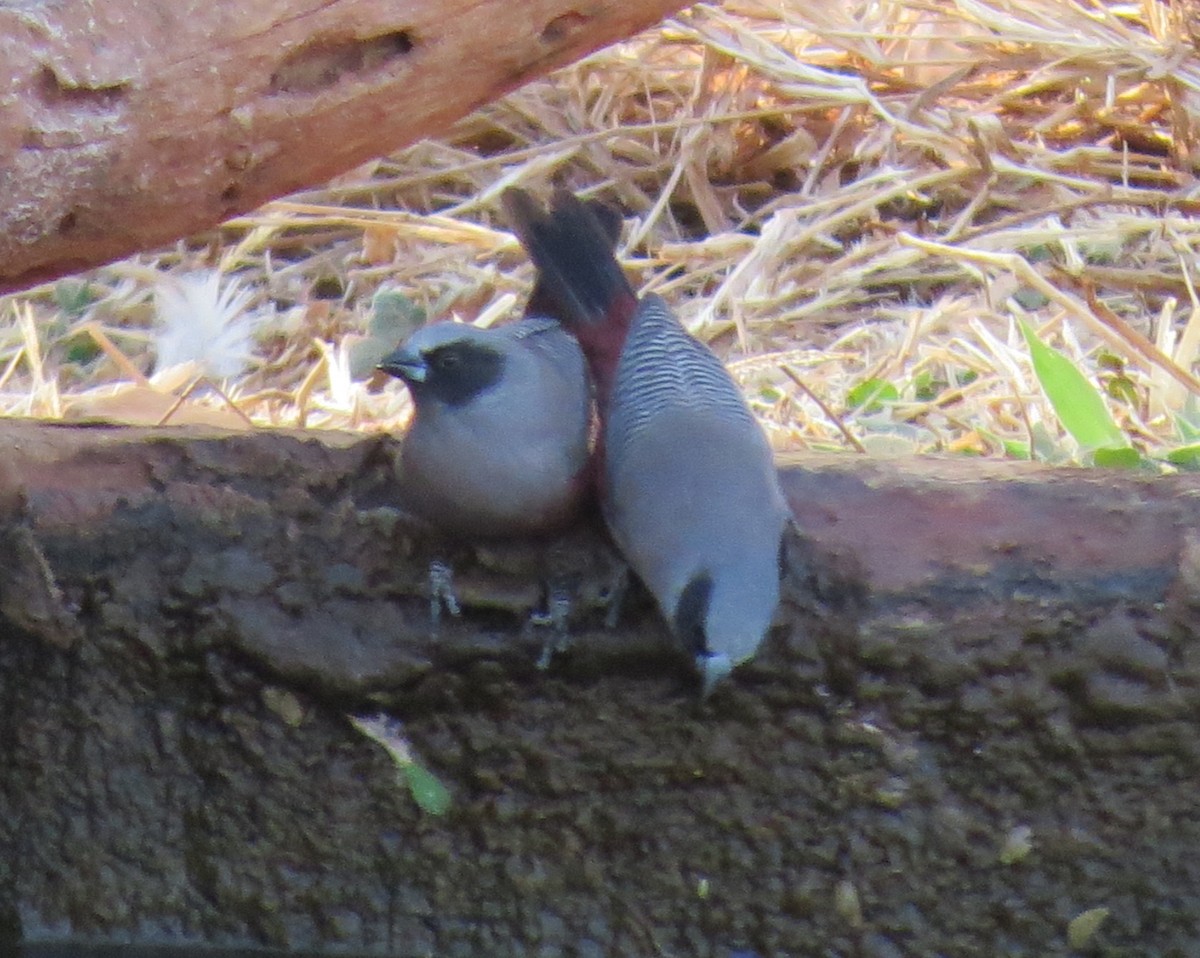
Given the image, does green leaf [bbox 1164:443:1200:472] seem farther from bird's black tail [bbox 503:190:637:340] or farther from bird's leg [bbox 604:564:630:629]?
bird's leg [bbox 604:564:630:629]

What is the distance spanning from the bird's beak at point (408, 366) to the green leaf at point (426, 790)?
736 millimetres

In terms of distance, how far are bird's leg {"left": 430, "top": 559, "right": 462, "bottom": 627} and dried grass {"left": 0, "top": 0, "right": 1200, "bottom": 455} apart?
1618mm

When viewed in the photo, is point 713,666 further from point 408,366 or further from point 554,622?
point 408,366

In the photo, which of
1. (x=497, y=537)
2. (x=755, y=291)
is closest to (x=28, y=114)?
(x=497, y=537)

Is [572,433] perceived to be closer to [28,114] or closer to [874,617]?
[874,617]

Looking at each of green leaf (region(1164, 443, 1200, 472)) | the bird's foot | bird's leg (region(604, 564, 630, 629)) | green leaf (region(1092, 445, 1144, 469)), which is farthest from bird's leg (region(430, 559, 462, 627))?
green leaf (region(1164, 443, 1200, 472))

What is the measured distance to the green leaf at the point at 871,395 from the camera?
4.92 metres

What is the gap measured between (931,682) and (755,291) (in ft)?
8.36

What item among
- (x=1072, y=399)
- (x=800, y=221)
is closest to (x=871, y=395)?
(x=1072, y=399)

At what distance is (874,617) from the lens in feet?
10.6

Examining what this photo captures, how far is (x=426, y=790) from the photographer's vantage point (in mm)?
3541

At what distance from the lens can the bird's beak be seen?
345 cm

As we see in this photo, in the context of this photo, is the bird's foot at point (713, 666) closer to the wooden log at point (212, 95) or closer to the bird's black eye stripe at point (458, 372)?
the bird's black eye stripe at point (458, 372)

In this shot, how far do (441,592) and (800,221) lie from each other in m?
2.93
